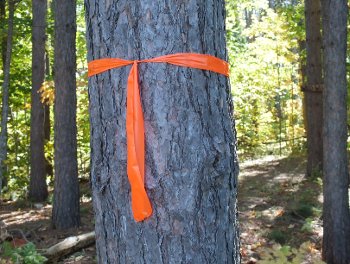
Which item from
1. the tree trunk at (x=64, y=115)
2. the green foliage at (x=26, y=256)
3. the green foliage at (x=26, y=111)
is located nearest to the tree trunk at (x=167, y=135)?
the green foliage at (x=26, y=256)

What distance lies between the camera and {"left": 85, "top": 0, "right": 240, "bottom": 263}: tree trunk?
1.63 meters

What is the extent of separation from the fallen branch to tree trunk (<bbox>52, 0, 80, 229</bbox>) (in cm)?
141

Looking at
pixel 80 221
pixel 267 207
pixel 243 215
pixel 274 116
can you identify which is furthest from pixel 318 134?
pixel 274 116

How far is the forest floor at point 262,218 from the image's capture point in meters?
7.38

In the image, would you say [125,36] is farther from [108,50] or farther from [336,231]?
[336,231]

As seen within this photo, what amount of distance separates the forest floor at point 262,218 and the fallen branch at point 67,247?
86mm

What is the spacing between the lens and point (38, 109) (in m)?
12.1

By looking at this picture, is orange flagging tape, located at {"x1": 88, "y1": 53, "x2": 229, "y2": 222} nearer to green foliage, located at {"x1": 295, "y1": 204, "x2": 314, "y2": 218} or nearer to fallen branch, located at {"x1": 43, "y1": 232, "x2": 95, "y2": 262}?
fallen branch, located at {"x1": 43, "y1": 232, "x2": 95, "y2": 262}

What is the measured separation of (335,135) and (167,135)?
554 centimetres

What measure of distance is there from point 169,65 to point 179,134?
0.79ft

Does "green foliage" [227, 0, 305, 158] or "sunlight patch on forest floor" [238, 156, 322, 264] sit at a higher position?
"green foliage" [227, 0, 305, 158]

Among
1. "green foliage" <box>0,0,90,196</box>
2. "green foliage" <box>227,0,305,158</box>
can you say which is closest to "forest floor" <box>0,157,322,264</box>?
"green foliage" <box>0,0,90,196</box>

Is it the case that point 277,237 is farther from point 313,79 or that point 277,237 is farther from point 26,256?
point 313,79

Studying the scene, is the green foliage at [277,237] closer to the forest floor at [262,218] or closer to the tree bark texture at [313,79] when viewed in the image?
the forest floor at [262,218]
